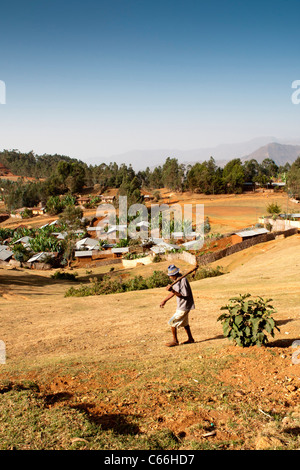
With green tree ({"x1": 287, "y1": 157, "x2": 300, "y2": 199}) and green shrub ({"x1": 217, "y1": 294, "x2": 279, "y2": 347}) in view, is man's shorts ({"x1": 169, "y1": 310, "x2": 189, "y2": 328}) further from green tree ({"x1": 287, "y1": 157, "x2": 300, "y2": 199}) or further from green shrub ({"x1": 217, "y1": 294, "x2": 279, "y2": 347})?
green tree ({"x1": 287, "y1": 157, "x2": 300, "y2": 199})

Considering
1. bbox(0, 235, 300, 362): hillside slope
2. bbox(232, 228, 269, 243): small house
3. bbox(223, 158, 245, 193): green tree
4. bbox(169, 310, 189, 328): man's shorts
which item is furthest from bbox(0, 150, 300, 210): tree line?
bbox(169, 310, 189, 328): man's shorts

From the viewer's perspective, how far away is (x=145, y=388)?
5.56m

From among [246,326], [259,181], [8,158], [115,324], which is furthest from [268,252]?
[8,158]

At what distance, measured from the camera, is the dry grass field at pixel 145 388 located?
4.10 metres

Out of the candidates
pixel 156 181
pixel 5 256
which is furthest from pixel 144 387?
pixel 156 181

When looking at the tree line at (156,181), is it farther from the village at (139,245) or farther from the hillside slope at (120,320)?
the hillside slope at (120,320)

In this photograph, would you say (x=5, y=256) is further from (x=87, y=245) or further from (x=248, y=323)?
(x=248, y=323)

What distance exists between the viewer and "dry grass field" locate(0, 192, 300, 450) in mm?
4102

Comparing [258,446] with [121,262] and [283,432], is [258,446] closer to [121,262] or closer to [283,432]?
[283,432]

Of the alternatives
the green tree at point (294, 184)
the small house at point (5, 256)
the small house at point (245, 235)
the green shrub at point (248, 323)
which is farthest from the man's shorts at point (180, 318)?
the green tree at point (294, 184)

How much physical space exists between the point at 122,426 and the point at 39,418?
1116 mm

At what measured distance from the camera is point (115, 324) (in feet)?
36.2

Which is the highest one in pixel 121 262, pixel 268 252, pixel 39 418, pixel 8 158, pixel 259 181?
pixel 8 158

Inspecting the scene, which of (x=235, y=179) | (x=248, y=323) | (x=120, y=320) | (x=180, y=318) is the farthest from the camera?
(x=235, y=179)
